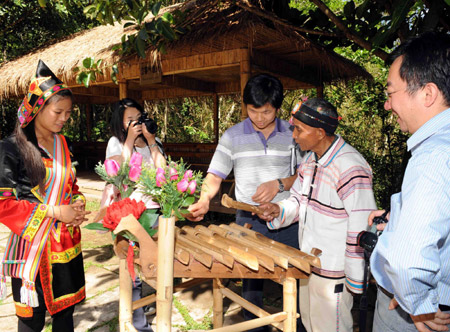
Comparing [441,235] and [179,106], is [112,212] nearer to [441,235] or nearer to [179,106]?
[441,235]

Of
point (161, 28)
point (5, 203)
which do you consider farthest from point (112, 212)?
point (161, 28)

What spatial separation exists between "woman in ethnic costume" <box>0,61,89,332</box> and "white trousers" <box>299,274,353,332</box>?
4.70ft

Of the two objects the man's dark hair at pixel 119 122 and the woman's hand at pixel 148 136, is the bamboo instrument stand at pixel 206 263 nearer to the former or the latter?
the woman's hand at pixel 148 136

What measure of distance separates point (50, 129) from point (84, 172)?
920cm

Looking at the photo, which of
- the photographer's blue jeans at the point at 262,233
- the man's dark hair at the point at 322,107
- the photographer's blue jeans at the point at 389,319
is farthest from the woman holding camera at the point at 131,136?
the photographer's blue jeans at the point at 389,319

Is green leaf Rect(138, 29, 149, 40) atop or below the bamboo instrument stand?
atop

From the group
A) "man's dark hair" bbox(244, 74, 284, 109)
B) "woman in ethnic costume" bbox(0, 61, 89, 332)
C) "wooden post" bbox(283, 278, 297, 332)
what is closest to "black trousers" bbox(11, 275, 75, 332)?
"woman in ethnic costume" bbox(0, 61, 89, 332)

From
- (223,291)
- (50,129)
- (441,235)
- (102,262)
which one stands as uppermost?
(50,129)

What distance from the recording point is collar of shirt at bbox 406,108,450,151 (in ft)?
3.22

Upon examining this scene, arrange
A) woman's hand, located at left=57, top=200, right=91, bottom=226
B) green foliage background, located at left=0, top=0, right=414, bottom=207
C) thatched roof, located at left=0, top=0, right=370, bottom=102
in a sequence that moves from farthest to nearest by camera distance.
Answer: green foliage background, located at left=0, top=0, right=414, bottom=207 < thatched roof, located at left=0, top=0, right=370, bottom=102 < woman's hand, located at left=57, top=200, right=91, bottom=226

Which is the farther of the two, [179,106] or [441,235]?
[179,106]

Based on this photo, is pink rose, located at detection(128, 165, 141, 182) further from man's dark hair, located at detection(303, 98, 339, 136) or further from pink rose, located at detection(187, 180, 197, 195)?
man's dark hair, located at detection(303, 98, 339, 136)

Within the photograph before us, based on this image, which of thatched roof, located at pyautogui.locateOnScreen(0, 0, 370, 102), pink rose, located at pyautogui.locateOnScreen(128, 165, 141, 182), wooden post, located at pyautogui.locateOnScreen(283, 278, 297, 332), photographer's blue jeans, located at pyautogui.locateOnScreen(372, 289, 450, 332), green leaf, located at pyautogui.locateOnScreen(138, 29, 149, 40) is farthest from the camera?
thatched roof, located at pyautogui.locateOnScreen(0, 0, 370, 102)

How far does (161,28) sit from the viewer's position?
3.10m
